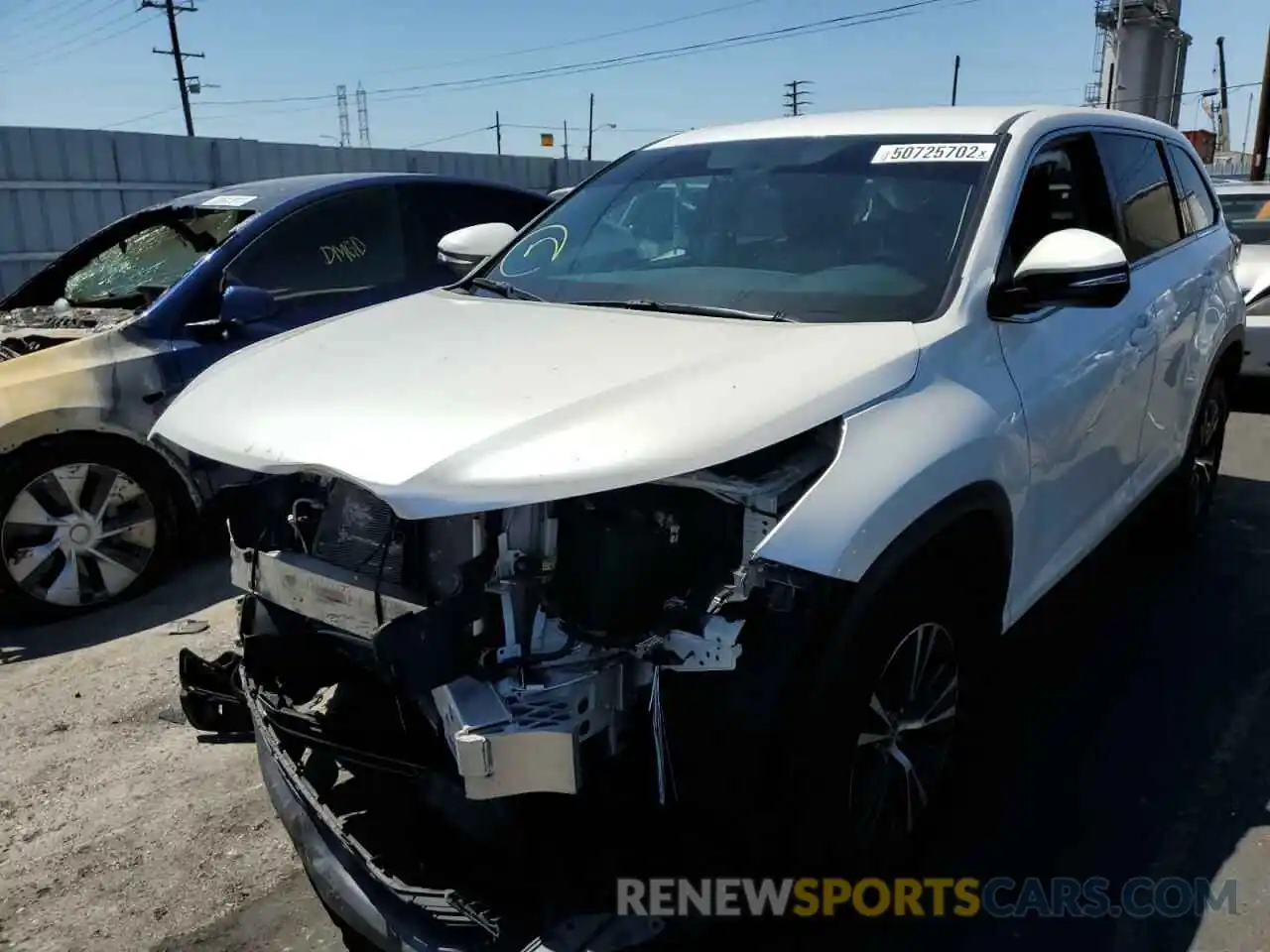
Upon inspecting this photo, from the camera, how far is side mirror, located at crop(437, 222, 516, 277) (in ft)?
13.0

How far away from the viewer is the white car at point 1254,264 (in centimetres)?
767

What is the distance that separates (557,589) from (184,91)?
48.0m

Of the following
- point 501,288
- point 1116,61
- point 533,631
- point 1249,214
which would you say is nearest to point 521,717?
point 533,631

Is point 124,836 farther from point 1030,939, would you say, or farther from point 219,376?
point 1030,939

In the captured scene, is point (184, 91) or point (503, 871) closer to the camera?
point (503, 871)

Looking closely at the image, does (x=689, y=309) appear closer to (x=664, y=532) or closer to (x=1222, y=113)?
(x=664, y=532)

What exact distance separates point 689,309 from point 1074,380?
1.12 m

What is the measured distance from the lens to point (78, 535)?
174 inches

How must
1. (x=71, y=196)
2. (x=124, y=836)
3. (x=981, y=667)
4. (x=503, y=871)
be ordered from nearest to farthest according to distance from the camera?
(x=503, y=871) < (x=981, y=667) < (x=124, y=836) < (x=71, y=196)

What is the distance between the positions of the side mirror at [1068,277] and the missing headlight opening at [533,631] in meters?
0.86

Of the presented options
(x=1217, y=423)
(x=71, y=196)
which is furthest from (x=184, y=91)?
(x=1217, y=423)

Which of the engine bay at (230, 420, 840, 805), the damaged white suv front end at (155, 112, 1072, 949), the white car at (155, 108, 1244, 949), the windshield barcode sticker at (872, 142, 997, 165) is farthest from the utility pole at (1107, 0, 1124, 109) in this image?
the engine bay at (230, 420, 840, 805)

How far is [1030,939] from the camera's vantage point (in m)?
2.52

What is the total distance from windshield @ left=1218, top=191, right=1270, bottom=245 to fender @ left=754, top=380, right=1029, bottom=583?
23.6 feet
